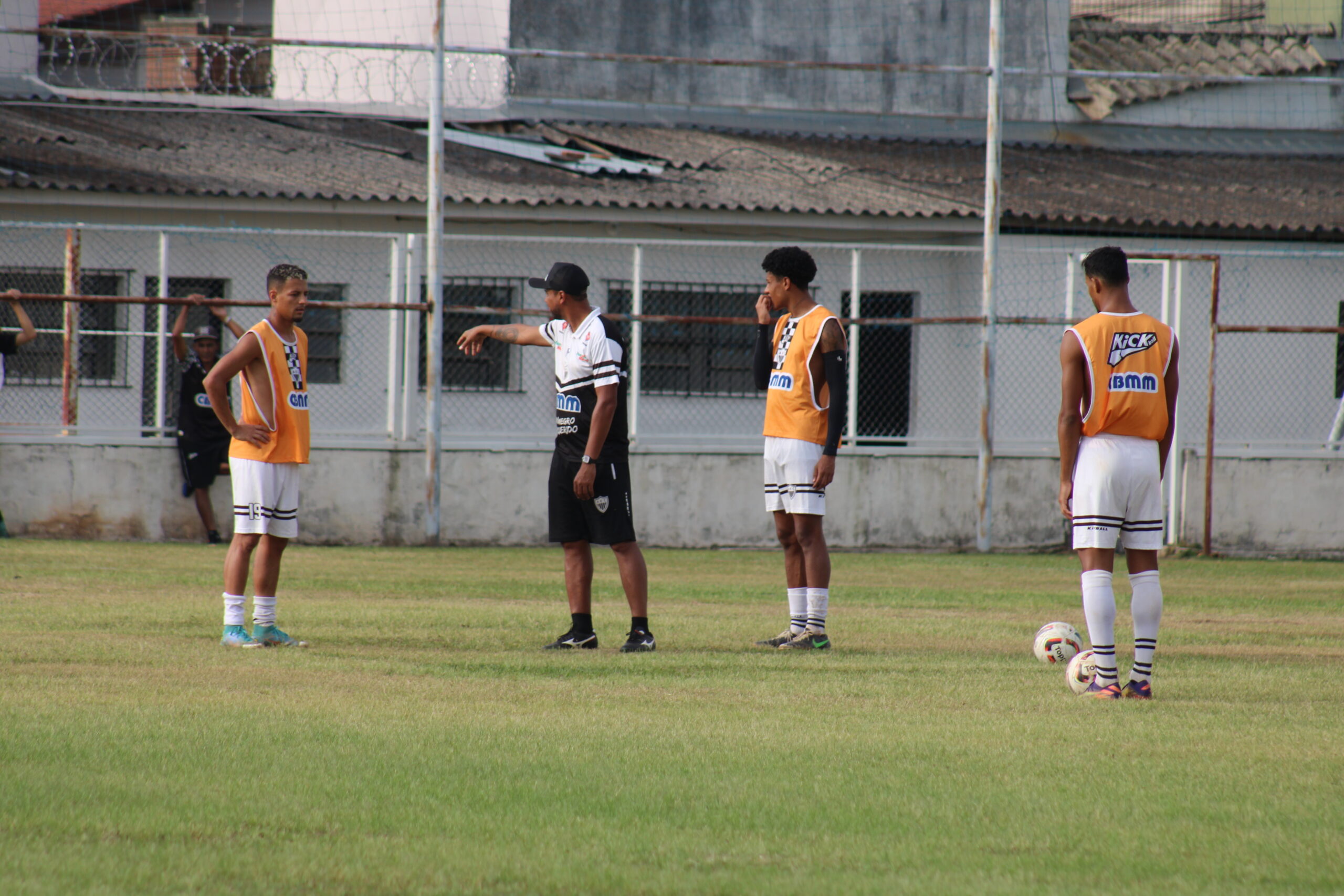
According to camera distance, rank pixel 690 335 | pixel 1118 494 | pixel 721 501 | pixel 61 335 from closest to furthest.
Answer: pixel 1118 494 < pixel 721 501 < pixel 61 335 < pixel 690 335

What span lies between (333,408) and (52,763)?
12.9 m

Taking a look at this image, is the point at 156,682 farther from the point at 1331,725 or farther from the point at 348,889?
the point at 1331,725

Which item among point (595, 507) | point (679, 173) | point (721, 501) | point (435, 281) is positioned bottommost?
point (721, 501)

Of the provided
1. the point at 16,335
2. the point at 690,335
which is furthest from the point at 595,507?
the point at 690,335

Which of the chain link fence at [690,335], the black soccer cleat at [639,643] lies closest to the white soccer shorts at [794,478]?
the black soccer cleat at [639,643]

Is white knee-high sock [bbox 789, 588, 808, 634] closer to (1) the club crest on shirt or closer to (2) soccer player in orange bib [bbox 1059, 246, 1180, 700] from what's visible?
(2) soccer player in orange bib [bbox 1059, 246, 1180, 700]

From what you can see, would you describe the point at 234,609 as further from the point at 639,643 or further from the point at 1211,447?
the point at 1211,447

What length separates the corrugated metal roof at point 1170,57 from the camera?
22734 millimetres

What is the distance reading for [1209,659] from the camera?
25.1ft

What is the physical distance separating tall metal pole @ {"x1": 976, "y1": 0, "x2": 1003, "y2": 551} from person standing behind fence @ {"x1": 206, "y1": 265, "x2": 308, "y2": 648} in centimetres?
842

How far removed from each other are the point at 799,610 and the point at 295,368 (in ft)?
9.78

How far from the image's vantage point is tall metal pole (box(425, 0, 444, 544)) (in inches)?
549

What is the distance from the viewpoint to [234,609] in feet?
24.6

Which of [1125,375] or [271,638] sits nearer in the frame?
[1125,375]
